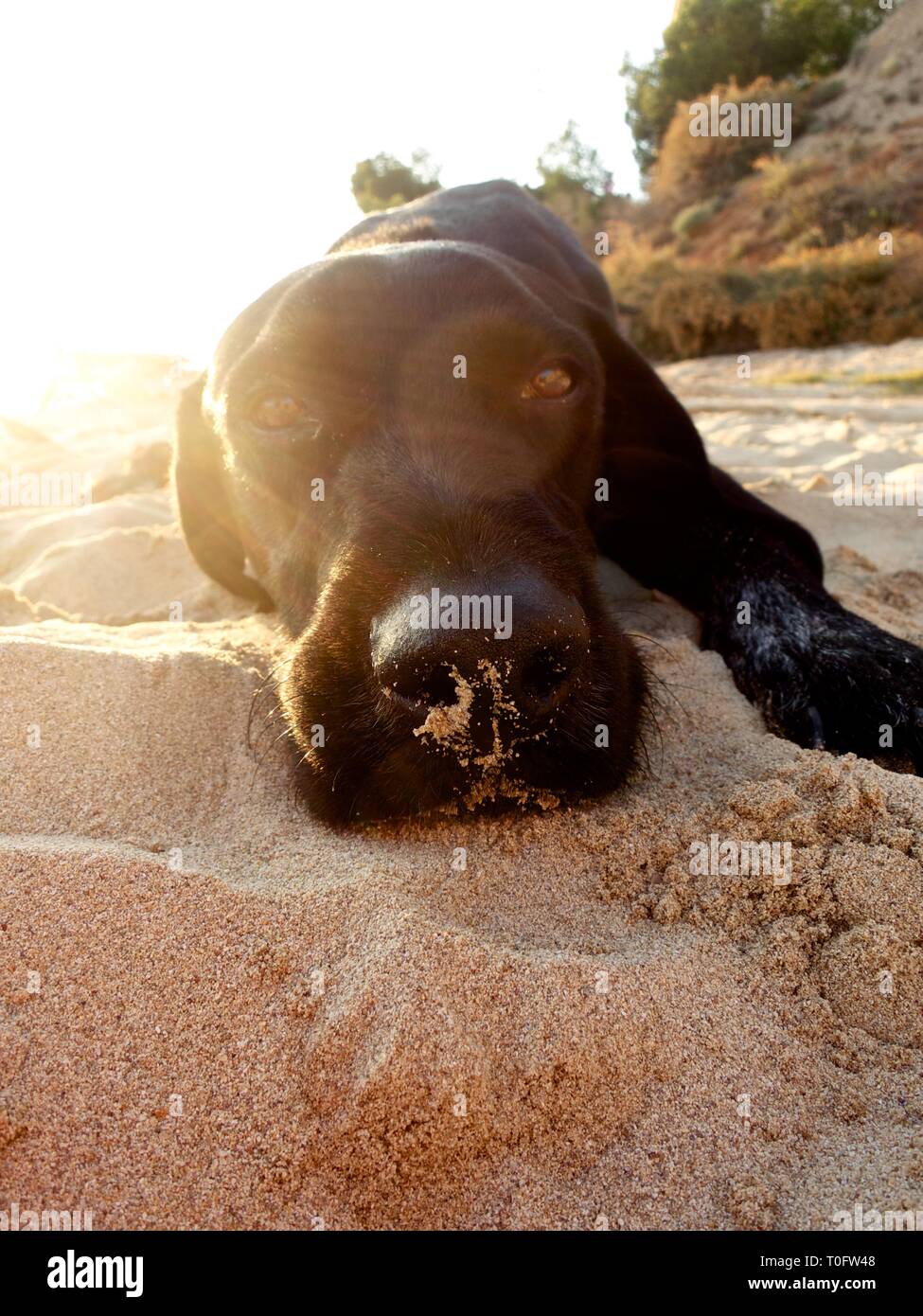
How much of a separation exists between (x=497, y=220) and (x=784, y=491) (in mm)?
2055

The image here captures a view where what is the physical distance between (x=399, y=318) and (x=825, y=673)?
5.15ft

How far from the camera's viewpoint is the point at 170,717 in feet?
7.64

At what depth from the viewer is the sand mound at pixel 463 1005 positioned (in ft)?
4.01

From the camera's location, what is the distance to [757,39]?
28328 mm

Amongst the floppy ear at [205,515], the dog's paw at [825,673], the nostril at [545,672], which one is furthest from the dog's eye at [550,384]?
the floppy ear at [205,515]

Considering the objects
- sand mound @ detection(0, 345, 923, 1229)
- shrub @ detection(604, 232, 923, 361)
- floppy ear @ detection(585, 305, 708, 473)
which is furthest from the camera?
shrub @ detection(604, 232, 923, 361)

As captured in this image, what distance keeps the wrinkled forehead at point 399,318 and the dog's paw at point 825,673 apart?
1.07 metres

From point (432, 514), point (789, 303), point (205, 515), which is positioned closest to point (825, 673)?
point (432, 514)

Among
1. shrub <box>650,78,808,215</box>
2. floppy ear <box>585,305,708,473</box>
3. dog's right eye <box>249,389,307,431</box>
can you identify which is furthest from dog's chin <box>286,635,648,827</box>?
shrub <box>650,78,808,215</box>

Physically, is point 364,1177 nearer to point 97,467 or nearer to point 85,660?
point 85,660

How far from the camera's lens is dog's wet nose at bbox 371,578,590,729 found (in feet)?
5.27

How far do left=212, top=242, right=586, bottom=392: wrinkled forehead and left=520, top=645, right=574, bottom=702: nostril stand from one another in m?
1.19

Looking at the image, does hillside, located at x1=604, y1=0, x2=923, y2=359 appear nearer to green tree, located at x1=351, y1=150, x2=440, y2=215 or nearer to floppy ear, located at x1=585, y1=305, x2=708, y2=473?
green tree, located at x1=351, y1=150, x2=440, y2=215

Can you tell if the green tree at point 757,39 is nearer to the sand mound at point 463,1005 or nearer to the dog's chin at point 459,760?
the dog's chin at point 459,760
